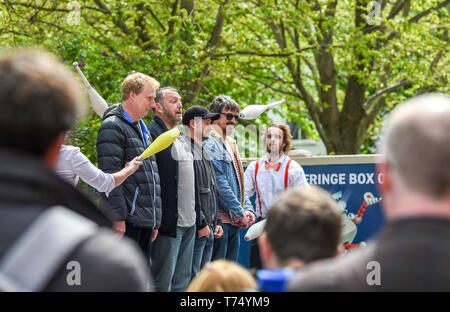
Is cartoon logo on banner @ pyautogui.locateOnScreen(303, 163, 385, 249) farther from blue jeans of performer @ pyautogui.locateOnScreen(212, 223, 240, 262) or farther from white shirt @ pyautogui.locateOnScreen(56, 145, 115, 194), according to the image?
white shirt @ pyautogui.locateOnScreen(56, 145, 115, 194)

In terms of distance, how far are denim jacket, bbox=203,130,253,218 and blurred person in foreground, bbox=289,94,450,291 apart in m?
4.82

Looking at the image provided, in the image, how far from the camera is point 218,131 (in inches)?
268

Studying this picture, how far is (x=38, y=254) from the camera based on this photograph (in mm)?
1530

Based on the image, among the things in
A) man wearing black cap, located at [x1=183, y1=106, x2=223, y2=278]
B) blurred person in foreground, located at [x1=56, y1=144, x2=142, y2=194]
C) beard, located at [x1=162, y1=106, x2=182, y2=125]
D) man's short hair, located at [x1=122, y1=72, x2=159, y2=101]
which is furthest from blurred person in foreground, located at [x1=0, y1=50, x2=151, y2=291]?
man wearing black cap, located at [x1=183, y1=106, x2=223, y2=278]

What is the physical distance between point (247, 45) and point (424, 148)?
10.6 m

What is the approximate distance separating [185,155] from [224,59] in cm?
582

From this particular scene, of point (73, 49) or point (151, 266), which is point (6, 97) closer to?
point (151, 266)

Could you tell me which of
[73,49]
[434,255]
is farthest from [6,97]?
[73,49]

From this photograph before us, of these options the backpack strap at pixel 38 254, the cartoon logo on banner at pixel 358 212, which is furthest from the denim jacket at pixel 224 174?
the backpack strap at pixel 38 254

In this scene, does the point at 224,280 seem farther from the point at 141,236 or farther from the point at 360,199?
the point at 360,199

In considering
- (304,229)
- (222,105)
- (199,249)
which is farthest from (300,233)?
(222,105)

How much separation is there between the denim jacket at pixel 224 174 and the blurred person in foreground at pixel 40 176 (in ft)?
15.8

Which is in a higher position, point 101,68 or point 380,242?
point 101,68

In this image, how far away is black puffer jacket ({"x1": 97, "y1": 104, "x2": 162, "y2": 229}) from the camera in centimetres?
516
